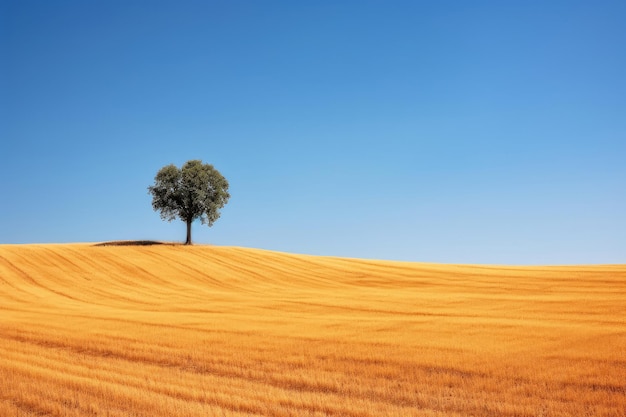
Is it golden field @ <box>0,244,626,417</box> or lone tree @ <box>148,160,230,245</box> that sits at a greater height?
lone tree @ <box>148,160,230,245</box>

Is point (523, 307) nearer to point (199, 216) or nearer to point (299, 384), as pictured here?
point (299, 384)

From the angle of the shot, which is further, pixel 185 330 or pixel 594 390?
pixel 185 330

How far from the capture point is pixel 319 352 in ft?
50.4

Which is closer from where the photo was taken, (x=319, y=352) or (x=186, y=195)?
(x=319, y=352)

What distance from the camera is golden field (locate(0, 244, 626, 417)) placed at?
1073cm

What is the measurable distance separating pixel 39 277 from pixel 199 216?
24469mm

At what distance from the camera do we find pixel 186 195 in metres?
62.5

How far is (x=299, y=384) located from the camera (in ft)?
40.4

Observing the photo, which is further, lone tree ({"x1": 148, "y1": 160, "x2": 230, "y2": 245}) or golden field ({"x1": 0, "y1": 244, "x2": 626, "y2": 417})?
lone tree ({"x1": 148, "y1": 160, "x2": 230, "y2": 245})

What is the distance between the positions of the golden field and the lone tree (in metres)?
27.3

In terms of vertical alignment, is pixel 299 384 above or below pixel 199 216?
below

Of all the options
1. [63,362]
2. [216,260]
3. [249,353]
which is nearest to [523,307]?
[249,353]

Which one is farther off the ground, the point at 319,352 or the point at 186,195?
the point at 186,195

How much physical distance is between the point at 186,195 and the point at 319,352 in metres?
49.7
